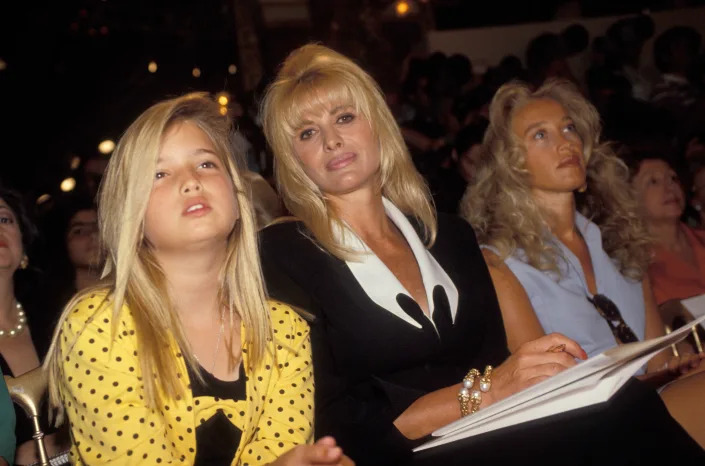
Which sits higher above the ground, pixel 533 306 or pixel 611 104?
pixel 611 104

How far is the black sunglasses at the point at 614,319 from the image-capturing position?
3326mm

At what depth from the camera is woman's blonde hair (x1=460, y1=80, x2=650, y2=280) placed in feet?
11.1

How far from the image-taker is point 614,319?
335 cm

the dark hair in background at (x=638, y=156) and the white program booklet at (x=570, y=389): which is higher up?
the dark hair in background at (x=638, y=156)

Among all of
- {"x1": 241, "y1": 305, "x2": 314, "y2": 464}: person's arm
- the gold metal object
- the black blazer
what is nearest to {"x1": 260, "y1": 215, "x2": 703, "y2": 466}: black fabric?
the black blazer

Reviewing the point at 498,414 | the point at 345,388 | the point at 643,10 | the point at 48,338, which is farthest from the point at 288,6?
the point at 498,414

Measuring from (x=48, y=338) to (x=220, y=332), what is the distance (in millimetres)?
1222

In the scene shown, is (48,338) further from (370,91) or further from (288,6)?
(288,6)

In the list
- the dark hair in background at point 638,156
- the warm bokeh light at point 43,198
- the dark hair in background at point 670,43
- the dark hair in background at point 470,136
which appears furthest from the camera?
the dark hair in background at point 670,43

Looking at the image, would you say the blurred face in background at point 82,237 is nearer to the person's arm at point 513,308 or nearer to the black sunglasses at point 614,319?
the person's arm at point 513,308

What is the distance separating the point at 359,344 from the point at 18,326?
1.49 metres

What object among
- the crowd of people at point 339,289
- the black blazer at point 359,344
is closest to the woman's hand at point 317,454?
the crowd of people at point 339,289

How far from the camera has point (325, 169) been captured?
9.30ft

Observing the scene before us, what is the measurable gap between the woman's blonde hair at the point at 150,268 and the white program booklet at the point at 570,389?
701 mm
